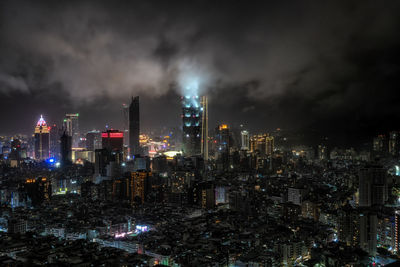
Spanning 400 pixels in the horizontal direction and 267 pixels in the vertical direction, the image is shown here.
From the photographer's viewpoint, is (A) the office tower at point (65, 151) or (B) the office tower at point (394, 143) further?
(A) the office tower at point (65, 151)

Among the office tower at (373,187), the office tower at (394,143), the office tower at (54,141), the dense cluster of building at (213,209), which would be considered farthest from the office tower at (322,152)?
the office tower at (54,141)

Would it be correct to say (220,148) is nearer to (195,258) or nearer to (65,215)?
(65,215)

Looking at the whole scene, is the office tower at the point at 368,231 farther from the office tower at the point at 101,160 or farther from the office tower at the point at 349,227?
the office tower at the point at 101,160

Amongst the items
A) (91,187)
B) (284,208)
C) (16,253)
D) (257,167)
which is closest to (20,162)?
(91,187)

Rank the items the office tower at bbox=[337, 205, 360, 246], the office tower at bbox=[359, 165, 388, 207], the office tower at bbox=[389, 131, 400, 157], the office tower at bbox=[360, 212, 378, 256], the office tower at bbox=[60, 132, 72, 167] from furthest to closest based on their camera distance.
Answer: the office tower at bbox=[60, 132, 72, 167], the office tower at bbox=[389, 131, 400, 157], the office tower at bbox=[359, 165, 388, 207], the office tower at bbox=[337, 205, 360, 246], the office tower at bbox=[360, 212, 378, 256]

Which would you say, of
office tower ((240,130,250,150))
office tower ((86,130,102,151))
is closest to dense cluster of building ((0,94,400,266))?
office tower ((240,130,250,150))

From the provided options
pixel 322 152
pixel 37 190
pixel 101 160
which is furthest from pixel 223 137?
pixel 37 190

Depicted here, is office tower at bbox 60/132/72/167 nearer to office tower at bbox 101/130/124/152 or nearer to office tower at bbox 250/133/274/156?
office tower at bbox 101/130/124/152
